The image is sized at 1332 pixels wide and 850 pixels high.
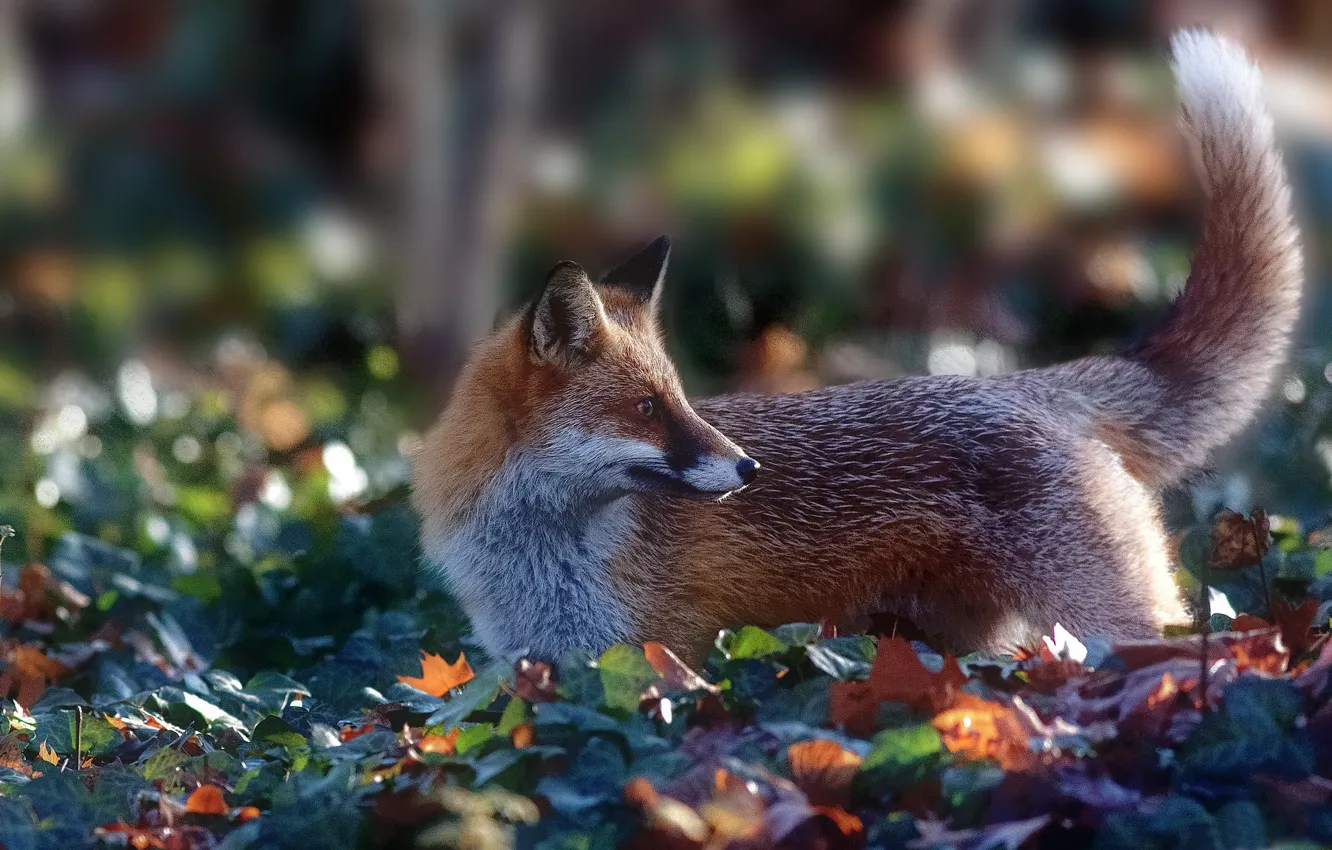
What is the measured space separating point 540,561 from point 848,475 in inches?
41.1

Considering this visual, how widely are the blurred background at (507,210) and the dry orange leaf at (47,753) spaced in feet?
6.53

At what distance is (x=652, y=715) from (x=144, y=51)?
17402 mm

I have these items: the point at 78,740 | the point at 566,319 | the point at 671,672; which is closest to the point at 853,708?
the point at 671,672

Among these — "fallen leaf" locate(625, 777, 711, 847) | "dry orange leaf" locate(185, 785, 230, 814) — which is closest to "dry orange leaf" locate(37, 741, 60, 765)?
"dry orange leaf" locate(185, 785, 230, 814)

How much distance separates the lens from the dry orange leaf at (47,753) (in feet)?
13.2

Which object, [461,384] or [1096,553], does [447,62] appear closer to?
[461,384]

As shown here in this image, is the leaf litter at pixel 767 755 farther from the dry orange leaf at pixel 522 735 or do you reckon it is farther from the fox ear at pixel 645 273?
the fox ear at pixel 645 273

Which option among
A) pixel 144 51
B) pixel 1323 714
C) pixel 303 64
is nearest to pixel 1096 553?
pixel 1323 714

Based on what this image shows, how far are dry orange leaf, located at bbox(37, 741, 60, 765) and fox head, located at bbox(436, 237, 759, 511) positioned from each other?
1.55 m

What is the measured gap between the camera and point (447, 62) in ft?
→ 38.8

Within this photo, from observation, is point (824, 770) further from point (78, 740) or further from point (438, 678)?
point (78, 740)

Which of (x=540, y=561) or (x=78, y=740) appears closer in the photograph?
(x=78, y=740)

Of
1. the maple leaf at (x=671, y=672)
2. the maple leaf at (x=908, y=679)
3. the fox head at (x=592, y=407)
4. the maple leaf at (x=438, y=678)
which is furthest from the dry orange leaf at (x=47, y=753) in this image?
the maple leaf at (x=908, y=679)

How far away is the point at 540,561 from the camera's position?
4746mm
